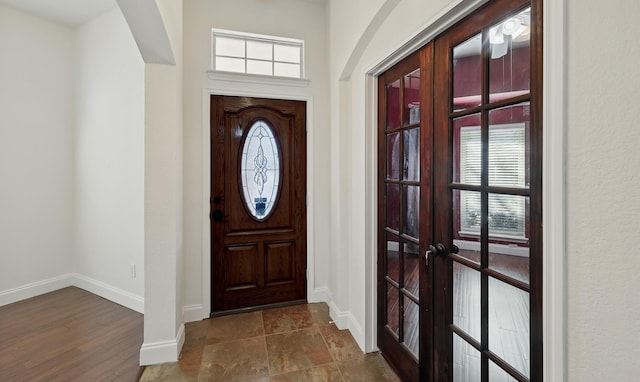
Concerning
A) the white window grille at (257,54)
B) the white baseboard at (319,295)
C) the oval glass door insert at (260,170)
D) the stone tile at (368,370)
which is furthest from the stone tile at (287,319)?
the white window grille at (257,54)

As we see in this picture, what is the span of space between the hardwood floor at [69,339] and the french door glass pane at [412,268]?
205 cm

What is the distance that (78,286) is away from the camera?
350cm

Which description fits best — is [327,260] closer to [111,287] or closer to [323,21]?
[111,287]

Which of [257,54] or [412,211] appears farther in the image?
[257,54]

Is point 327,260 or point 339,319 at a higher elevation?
point 327,260

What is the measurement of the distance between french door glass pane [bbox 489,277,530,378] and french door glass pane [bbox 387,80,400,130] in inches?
47.3

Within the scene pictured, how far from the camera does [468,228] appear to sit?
1387mm

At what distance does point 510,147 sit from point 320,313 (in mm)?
2432

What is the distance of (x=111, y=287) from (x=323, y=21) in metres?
3.92

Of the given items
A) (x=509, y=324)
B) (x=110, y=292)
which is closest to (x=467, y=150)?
(x=509, y=324)

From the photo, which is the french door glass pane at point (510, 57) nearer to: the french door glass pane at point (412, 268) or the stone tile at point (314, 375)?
the french door glass pane at point (412, 268)
